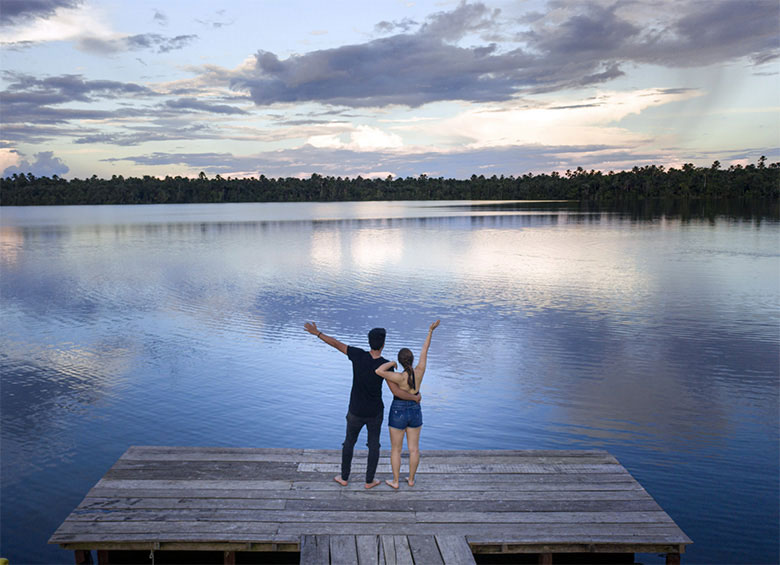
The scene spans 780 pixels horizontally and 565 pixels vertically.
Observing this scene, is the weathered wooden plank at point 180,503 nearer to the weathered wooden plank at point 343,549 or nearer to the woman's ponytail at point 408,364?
the weathered wooden plank at point 343,549

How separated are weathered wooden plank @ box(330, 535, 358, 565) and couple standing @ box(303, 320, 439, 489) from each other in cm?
137

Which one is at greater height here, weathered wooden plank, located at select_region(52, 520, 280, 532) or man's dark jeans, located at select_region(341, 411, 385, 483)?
man's dark jeans, located at select_region(341, 411, 385, 483)

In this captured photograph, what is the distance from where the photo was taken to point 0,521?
11.4 metres

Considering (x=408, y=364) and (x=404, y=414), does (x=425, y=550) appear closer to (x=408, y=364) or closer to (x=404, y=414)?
(x=404, y=414)

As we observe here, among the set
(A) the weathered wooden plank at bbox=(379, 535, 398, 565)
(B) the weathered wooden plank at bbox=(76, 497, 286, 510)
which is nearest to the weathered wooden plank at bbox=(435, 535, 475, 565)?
(A) the weathered wooden plank at bbox=(379, 535, 398, 565)

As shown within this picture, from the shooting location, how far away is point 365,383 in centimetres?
938

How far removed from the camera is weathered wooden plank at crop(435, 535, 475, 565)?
7.77m

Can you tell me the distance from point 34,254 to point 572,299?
1945 inches

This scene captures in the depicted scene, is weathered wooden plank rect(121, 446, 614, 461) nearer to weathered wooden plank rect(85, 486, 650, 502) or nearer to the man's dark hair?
weathered wooden plank rect(85, 486, 650, 502)

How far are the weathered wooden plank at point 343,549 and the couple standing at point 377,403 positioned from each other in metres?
1.37

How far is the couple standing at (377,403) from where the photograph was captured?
9.23 meters

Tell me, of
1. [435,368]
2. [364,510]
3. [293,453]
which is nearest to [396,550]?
[364,510]

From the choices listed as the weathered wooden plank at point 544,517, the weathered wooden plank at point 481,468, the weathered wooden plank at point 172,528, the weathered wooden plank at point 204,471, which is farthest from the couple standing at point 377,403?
the weathered wooden plank at point 172,528

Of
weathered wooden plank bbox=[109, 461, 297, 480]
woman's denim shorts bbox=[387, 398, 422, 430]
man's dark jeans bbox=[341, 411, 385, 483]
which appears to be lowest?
weathered wooden plank bbox=[109, 461, 297, 480]
